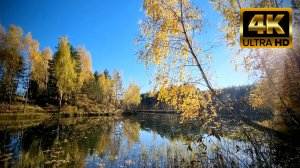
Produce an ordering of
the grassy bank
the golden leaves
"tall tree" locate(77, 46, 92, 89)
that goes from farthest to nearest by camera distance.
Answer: "tall tree" locate(77, 46, 92, 89) < the grassy bank < the golden leaves

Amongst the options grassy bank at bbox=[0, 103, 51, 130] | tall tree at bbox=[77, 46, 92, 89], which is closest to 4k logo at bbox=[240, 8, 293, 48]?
grassy bank at bbox=[0, 103, 51, 130]

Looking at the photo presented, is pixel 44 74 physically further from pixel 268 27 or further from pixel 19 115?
pixel 268 27

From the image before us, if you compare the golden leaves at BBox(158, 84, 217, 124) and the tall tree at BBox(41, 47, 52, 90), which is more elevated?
the tall tree at BBox(41, 47, 52, 90)

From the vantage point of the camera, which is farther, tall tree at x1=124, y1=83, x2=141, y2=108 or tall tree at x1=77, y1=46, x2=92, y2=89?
tall tree at x1=124, y1=83, x2=141, y2=108

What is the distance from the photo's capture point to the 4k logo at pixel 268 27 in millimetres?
6660

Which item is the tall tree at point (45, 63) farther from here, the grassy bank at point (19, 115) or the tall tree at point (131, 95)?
the tall tree at point (131, 95)

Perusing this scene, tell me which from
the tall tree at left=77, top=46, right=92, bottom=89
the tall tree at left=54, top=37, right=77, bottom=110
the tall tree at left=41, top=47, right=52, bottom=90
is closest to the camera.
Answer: the tall tree at left=54, top=37, right=77, bottom=110

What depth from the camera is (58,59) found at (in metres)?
44.2

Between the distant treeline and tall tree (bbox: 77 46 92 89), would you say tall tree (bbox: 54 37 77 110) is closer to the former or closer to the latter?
the distant treeline

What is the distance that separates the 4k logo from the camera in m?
6.66

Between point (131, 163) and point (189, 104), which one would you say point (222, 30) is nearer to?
point (189, 104)

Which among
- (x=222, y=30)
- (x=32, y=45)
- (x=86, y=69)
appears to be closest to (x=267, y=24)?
(x=222, y=30)

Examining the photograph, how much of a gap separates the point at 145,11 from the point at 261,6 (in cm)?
388

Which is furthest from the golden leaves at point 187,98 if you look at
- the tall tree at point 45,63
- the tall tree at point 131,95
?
the tall tree at point 131,95
